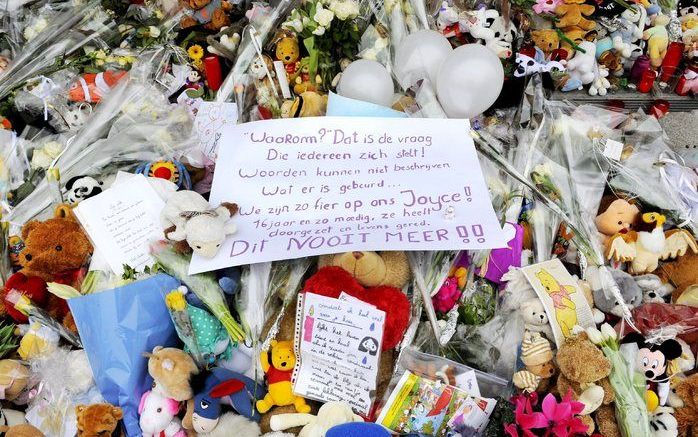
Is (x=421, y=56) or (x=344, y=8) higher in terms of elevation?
(x=344, y=8)

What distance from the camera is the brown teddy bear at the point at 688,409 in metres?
1.34

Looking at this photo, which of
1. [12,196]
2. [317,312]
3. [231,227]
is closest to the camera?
[317,312]

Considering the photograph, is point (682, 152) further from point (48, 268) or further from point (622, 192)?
point (48, 268)

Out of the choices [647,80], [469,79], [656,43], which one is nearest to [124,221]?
[469,79]

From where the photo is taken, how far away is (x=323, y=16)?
1.97 m

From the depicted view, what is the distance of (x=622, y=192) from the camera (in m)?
1.76

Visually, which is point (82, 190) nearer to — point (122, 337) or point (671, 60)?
point (122, 337)

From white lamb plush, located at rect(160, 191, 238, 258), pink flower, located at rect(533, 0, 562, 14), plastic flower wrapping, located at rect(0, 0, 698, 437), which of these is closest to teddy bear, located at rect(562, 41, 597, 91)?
plastic flower wrapping, located at rect(0, 0, 698, 437)

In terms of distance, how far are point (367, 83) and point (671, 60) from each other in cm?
144

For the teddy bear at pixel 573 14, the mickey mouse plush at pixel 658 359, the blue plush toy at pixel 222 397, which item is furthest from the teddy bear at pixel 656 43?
the blue plush toy at pixel 222 397

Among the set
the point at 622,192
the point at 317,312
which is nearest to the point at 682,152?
the point at 622,192

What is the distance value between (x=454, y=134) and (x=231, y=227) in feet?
2.45

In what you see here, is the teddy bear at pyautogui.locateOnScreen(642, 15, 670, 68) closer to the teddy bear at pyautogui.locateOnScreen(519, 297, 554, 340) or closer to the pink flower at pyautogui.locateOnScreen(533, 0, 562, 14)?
the pink flower at pyautogui.locateOnScreen(533, 0, 562, 14)

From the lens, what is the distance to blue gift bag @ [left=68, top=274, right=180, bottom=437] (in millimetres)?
1357
